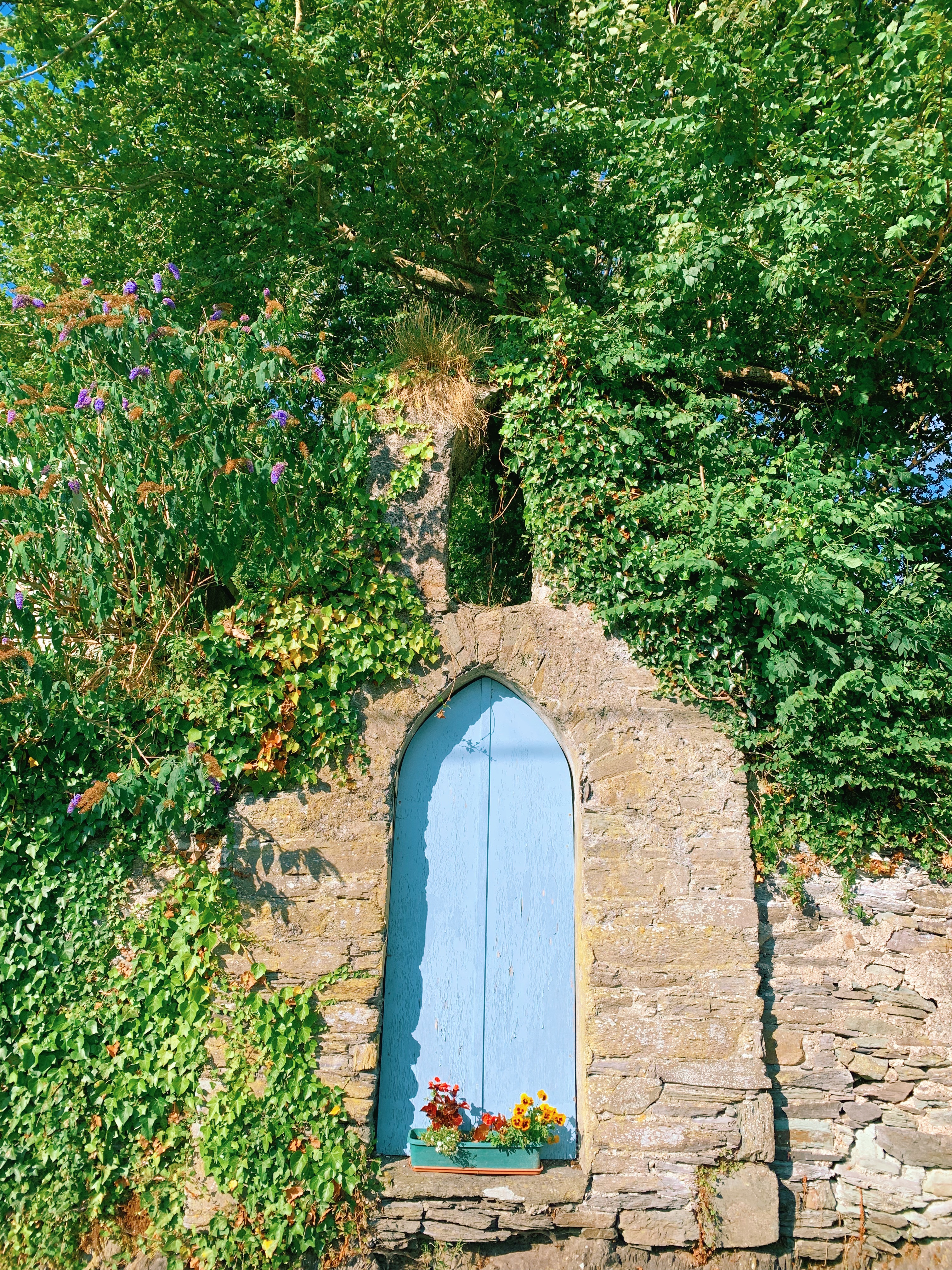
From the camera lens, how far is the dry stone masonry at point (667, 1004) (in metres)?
3.91

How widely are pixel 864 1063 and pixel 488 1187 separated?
2.06 meters

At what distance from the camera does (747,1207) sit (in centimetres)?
390

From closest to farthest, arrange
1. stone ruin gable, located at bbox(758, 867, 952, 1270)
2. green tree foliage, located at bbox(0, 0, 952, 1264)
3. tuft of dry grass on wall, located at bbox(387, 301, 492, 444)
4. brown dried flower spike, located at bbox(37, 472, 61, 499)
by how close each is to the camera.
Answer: brown dried flower spike, located at bbox(37, 472, 61, 499), stone ruin gable, located at bbox(758, 867, 952, 1270), green tree foliage, located at bbox(0, 0, 952, 1264), tuft of dry grass on wall, located at bbox(387, 301, 492, 444)

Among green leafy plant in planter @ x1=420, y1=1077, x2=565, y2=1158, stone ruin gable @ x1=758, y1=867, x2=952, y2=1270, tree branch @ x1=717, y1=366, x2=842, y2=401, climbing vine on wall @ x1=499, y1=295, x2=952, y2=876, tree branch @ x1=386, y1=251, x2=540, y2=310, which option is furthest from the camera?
tree branch @ x1=386, y1=251, x2=540, y2=310

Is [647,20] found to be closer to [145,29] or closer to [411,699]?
[145,29]

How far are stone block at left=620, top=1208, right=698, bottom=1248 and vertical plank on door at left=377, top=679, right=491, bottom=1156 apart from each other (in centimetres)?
93

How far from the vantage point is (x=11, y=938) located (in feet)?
13.5

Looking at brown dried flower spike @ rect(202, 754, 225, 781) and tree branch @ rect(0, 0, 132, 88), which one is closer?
brown dried flower spike @ rect(202, 754, 225, 781)

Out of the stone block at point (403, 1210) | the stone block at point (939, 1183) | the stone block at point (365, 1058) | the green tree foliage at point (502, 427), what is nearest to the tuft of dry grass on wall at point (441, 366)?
the green tree foliage at point (502, 427)

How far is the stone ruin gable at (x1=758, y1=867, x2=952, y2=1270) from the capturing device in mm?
4055

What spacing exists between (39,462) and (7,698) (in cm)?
125

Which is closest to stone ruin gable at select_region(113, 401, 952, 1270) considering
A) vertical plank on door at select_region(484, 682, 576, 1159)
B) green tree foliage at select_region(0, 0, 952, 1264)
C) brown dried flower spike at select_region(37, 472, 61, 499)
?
vertical plank on door at select_region(484, 682, 576, 1159)

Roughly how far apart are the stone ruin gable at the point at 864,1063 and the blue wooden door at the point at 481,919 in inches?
44.9

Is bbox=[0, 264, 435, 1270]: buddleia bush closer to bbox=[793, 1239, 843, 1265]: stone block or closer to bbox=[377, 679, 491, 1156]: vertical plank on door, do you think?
bbox=[377, 679, 491, 1156]: vertical plank on door
